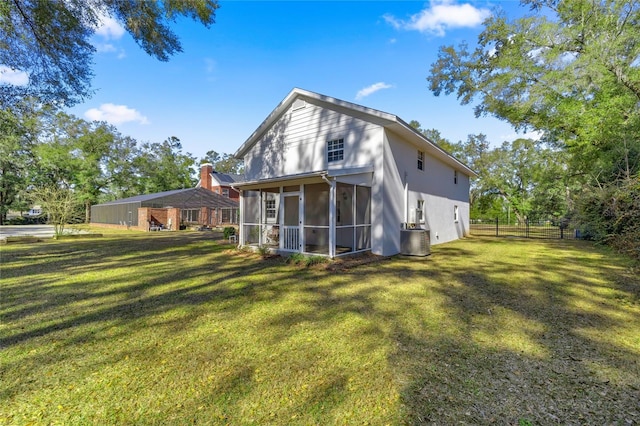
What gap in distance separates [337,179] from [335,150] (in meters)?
2.10

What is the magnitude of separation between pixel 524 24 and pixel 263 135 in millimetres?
14062

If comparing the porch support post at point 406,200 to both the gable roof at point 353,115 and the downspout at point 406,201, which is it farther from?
the gable roof at point 353,115

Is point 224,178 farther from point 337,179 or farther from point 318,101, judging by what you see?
point 337,179

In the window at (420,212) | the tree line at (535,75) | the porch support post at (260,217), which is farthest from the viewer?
the window at (420,212)

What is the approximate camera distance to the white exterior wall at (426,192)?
35.8 feet

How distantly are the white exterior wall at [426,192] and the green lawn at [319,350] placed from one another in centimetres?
436

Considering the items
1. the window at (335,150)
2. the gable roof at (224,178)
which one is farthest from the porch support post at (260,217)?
the gable roof at (224,178)

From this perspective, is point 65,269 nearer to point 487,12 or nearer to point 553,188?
point 487,12

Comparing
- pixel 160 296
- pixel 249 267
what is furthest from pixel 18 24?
pixel 249 267

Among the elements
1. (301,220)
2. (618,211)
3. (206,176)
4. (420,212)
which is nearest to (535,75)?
(420,212)

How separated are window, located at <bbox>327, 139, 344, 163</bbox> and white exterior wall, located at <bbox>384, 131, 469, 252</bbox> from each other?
6.21 ft

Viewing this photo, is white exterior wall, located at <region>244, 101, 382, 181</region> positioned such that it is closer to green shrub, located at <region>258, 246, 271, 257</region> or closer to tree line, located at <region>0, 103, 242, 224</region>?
green shrub, located at <region>258, 246, 271, 257</region>

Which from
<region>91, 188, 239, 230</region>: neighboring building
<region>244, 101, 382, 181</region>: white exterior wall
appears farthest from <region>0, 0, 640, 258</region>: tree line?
<region>91, 188, 239, 230</region>: neighboring building

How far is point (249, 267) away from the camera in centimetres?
873
